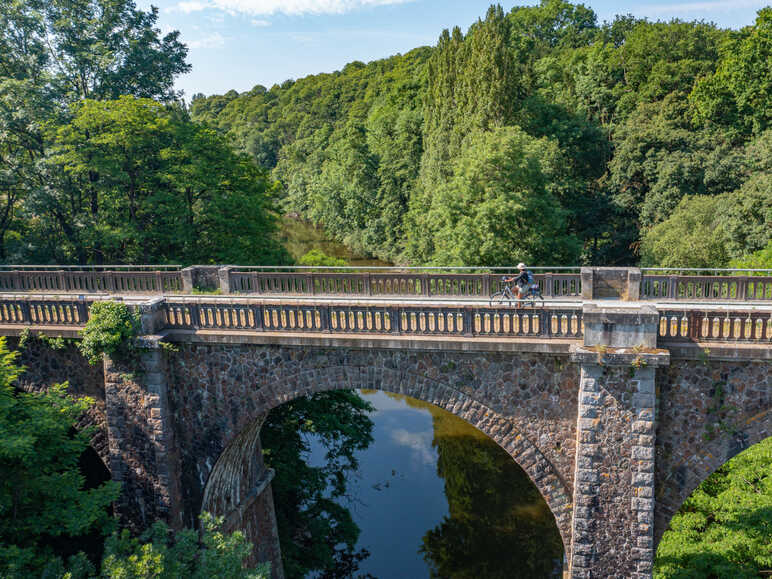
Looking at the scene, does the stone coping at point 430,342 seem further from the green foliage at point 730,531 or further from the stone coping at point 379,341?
the green foliage at point 730,531

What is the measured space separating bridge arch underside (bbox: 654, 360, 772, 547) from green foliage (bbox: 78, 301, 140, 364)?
1212cm

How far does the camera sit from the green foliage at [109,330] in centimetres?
1347

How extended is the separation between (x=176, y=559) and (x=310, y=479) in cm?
859

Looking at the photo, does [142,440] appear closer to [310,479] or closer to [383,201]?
[310,479]

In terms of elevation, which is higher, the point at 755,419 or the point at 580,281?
the point at 580,281

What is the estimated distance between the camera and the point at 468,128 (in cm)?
3509

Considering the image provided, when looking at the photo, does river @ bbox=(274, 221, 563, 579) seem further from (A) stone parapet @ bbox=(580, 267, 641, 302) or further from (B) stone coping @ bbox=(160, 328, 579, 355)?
(B) stone coping @ bbox=(160, 328, 579, 355)

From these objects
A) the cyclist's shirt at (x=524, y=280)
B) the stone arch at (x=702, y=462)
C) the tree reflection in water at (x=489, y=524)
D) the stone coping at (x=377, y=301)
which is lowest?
the tree reflection in water at (x=489, y=524)

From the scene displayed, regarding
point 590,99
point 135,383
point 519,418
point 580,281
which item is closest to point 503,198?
point 580,281

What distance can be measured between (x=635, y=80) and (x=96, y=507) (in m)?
47.8

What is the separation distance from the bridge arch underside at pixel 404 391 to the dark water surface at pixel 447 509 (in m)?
8.49

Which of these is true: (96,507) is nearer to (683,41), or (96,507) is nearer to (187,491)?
(187,491)

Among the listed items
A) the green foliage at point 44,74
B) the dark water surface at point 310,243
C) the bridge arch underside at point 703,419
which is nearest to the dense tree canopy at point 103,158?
the green foliage at point 44,74

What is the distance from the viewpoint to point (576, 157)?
4162 centimetres
